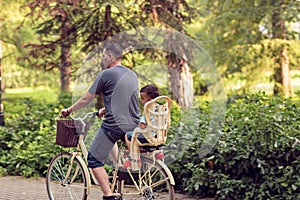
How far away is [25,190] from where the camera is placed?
745cm

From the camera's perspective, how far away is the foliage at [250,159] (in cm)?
635

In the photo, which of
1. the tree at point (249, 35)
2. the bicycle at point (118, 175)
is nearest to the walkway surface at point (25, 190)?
the bicycle at point (118, 175)

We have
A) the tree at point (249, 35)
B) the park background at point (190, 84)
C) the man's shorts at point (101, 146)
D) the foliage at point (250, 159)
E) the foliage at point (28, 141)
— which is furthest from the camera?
the tree at point (249, 35)

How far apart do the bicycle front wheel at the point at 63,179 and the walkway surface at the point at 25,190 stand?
21.7 inches

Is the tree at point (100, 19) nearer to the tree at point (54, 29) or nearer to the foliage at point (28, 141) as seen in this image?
the tree at point (54, 29)

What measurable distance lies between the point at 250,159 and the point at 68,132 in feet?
6.93

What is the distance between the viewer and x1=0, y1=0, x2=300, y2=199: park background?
21.5 ft

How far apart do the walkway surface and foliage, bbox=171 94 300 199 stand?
1.12ft

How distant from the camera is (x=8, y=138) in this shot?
938 cm

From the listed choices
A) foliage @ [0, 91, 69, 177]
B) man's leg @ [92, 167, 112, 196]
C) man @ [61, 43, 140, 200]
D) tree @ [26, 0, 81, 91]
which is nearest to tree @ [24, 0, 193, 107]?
tree @ [26, 0, 81, 91]

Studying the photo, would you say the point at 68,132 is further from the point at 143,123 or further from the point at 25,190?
the point at 25,190

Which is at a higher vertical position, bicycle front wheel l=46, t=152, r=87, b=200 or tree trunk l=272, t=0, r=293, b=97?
tree trunk l=272, t=0, r=293, b=97

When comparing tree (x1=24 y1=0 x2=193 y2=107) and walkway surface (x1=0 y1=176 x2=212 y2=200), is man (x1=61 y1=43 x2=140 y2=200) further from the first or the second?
tree (x1=24 y1=0 x2=193 y2=107)

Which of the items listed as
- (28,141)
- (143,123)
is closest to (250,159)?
(143,123)
